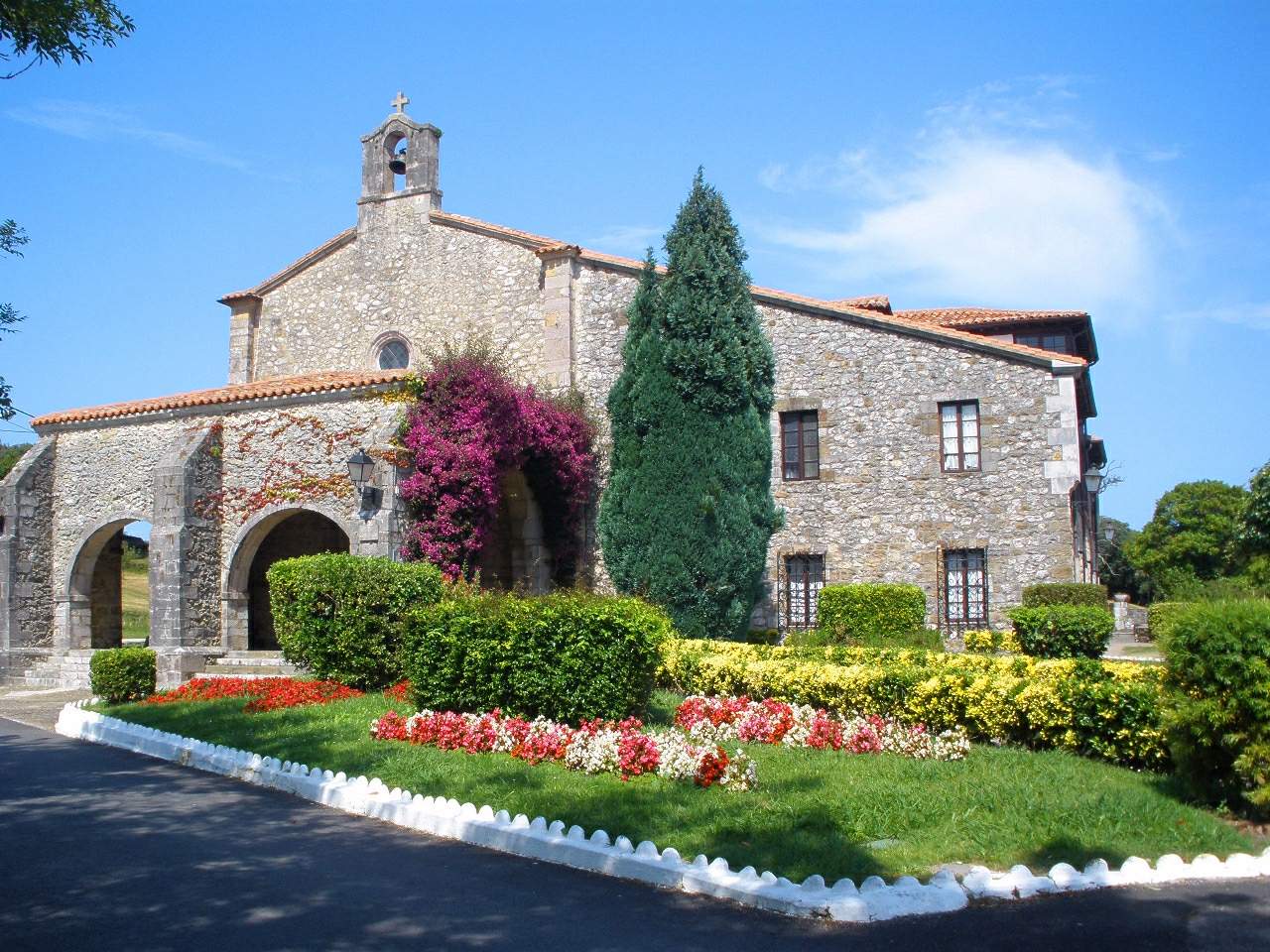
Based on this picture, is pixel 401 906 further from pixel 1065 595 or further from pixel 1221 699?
pixel 1065 595

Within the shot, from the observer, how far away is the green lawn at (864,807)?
6.79m

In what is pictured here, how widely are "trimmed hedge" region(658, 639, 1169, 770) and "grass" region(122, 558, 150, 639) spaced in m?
25.8

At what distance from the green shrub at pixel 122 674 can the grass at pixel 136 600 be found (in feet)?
59.9

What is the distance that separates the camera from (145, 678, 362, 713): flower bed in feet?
43.4

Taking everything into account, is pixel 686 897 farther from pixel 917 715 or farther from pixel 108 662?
pixel 108 662

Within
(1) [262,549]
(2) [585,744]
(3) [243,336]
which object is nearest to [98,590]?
(1) [262,549]

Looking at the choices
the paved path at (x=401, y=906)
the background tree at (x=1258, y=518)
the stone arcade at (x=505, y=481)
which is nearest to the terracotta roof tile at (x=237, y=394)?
the stone arcade at (x=505, y=481)

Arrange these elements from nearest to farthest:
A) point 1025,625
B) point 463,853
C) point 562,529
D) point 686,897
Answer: point 686,897, point 463,853, point 1025,625, point 562,529

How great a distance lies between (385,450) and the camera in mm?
17219

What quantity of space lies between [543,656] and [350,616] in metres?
4.47

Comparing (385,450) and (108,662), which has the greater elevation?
(385,450)

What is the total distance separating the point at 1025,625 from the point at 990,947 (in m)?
11.6

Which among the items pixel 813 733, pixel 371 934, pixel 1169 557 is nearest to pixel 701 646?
pixel 813 733

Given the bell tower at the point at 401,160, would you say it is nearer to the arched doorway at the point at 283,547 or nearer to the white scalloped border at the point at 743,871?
the arched doorway at the point at 283,547
